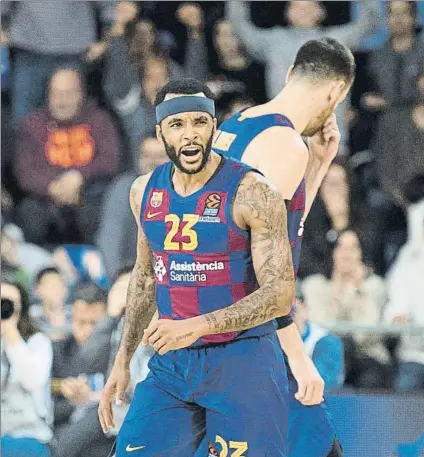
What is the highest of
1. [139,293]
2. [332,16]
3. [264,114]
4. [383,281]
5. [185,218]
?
[332,16]

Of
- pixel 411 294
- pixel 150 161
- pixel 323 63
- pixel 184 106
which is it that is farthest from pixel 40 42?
pixel 184 106

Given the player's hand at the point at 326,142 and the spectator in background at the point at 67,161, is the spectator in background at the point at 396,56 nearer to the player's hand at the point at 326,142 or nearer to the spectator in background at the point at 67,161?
the spectator in background at the point at 67,161

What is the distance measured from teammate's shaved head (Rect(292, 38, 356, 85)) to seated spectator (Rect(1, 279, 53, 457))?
3.02 meters

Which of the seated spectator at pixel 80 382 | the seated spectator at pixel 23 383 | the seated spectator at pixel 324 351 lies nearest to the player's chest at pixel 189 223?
the seated spectator at pixel 324 351

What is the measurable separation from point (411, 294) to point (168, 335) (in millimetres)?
4166

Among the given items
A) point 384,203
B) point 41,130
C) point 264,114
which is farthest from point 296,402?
point 41,130

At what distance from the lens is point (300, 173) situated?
4723mm

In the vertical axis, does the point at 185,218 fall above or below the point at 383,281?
above

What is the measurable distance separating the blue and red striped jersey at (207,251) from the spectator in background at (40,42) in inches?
202

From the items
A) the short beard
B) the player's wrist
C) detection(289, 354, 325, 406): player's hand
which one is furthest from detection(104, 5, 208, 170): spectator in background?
the player's wrist

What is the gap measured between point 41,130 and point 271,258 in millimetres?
5251

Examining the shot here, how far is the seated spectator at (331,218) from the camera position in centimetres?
809

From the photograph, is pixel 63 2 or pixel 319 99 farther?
pixel 63 2

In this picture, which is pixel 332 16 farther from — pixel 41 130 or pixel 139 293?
pixel 139 293
